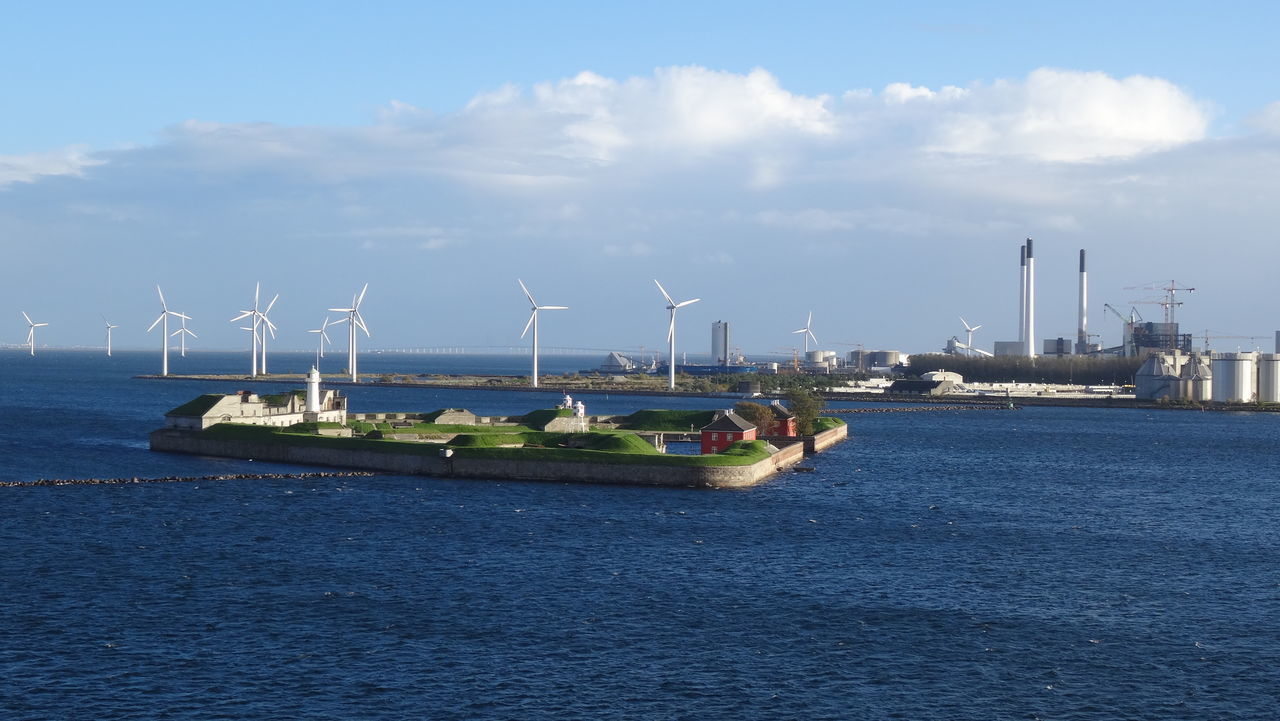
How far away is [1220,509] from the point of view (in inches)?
2940

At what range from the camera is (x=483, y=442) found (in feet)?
278

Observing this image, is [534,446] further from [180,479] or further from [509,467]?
[180,479]

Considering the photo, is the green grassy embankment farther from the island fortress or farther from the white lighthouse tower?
the white lighthouse tower

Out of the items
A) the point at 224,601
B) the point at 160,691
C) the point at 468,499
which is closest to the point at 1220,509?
the point at 468,499

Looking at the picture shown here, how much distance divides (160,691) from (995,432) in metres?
126

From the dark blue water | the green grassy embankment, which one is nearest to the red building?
the green grassy embankment

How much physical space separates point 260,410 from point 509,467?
30.8 metres

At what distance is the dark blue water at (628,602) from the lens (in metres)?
33.0

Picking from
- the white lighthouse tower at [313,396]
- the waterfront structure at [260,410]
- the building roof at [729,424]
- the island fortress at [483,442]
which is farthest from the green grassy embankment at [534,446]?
the white lighthouse tower at [313,396]

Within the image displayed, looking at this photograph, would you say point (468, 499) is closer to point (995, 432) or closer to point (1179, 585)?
point (1179, 585)

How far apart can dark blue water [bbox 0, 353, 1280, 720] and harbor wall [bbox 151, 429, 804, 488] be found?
210 cm

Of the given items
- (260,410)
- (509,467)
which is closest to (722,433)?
(509,467)

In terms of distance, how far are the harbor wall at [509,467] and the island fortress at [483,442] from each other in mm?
65

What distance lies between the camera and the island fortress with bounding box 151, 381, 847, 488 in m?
79.4
